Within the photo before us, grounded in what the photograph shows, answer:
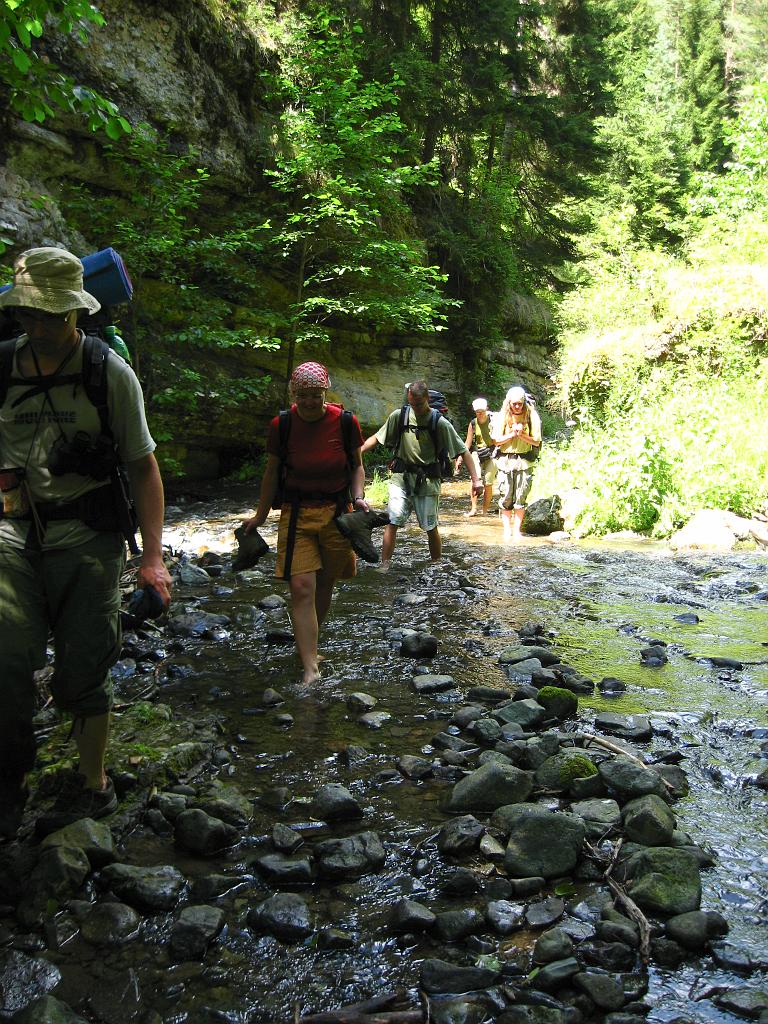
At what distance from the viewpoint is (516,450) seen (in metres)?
12.3

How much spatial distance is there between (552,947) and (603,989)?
0.23 metres

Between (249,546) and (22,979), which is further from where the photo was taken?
(249,546)

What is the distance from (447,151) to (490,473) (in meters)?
16.0

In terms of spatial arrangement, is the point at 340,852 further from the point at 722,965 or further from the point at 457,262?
the point at 457,262

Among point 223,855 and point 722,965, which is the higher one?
point 722,965

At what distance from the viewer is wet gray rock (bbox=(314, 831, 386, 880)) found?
10.7ft

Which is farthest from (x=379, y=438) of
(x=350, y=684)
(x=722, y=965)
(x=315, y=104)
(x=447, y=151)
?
(x=447, y=151)

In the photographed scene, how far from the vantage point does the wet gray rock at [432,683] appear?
5609 mm

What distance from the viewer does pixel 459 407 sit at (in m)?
24.8

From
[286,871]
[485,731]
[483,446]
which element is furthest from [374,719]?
[483,446]

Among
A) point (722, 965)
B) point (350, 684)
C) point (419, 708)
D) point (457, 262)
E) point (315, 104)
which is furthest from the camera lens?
point (457, 262)

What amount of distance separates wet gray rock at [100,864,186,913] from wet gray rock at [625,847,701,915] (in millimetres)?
1833

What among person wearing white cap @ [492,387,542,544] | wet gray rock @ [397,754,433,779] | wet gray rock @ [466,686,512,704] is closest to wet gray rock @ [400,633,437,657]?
wet gray rock @ [466,686,512,704]

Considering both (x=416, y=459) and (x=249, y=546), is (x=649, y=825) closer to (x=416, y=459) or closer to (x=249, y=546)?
(x=249, y=546)
